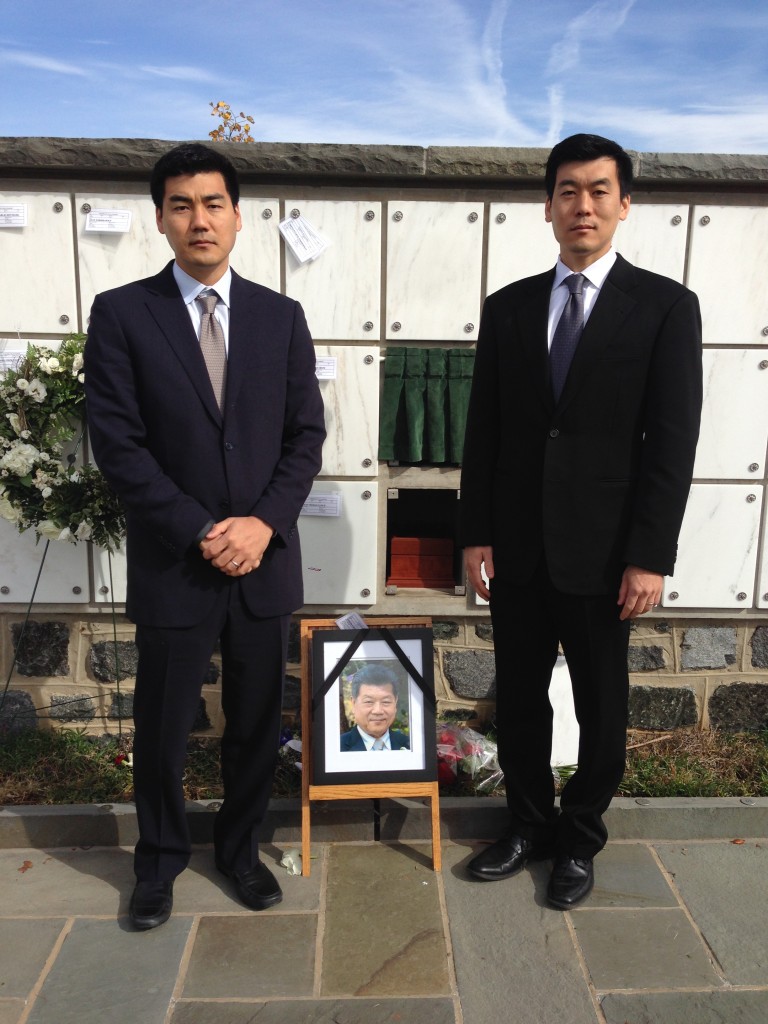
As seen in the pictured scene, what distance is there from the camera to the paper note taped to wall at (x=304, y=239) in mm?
3143

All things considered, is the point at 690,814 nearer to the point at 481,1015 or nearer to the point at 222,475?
the point at 481,1015

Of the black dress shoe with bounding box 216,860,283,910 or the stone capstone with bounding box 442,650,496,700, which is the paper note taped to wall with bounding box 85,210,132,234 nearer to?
the stone capstone with bounding box 442,650,496,700

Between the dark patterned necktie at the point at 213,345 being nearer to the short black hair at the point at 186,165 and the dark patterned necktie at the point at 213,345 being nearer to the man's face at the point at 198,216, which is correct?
the man's face at the point at 198,216

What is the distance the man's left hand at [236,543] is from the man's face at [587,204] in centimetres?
116

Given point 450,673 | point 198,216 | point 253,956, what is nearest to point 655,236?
point 198,216

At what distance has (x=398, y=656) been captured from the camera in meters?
2.85

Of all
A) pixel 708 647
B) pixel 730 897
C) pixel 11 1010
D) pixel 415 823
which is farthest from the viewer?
pixel 708 647

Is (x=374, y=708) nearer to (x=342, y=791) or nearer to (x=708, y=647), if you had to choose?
(x=342, y=791)

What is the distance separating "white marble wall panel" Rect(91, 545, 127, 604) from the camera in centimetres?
332

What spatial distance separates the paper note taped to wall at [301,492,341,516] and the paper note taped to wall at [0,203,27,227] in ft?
4.82

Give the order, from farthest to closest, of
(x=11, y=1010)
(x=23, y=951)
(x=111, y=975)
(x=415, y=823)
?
(x=415, y=823)
(x=23, y=951)
(x=111, y=975)
(x=11, y=1010)

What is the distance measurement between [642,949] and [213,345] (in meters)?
2.06

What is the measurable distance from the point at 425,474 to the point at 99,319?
1456mm

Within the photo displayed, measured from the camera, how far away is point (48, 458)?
3.04 m
